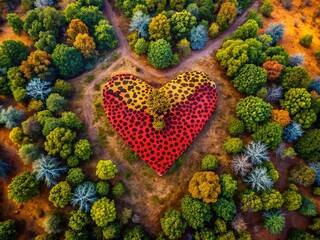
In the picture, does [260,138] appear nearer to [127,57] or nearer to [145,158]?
[145,158]

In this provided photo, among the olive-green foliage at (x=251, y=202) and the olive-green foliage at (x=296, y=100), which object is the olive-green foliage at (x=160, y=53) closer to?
the olive-green foliage at (x=296, y=100)

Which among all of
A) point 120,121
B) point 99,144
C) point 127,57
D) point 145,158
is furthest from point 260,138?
point 127,57

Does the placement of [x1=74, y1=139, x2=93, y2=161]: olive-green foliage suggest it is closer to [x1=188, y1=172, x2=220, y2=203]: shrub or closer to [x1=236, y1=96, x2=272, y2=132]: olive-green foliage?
[x1=188, y1=172, x2=220, y2=203]: shrub

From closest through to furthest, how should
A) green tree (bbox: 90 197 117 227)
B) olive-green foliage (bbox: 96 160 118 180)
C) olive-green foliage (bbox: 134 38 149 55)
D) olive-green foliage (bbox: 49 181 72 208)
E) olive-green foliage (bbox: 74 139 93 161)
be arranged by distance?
green tree (bbox: 90 197 117 227) < olive-green foliage (bbox: 49 181 72 208) < olive-green foliage (bbox: 96 160 118 180) < olive-green foliage (bbox: 74 139 93 161) < olive-green foliage (bbox: 134 38 149 55)

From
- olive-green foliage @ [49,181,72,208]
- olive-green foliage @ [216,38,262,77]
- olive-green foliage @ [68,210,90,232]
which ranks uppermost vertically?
olive-green foliage @ [216,38,262,77]

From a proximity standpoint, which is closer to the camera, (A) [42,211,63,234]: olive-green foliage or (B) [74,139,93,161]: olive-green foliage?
(A) [42,211,63,234]: olive-green foliage

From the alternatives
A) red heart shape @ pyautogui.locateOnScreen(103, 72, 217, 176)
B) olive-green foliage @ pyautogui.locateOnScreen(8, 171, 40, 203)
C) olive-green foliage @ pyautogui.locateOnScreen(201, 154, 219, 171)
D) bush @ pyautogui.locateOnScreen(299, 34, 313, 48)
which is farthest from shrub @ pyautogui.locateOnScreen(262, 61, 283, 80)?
olive-green foliage @ pyautogui.locateOnScreen(8, 171, 40, 203)

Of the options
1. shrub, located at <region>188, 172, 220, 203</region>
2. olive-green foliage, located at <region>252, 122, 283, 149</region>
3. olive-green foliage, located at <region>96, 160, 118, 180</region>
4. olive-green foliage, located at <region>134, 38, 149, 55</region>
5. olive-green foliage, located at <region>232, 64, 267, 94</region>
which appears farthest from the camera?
olive-green foliage, located at <region>134, 38, 149, 55</region>
